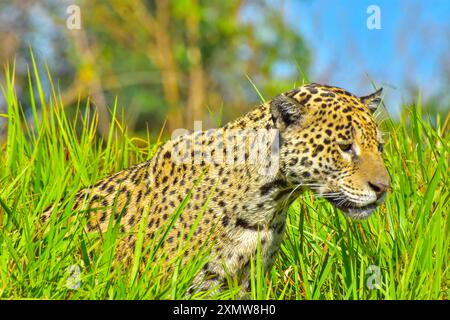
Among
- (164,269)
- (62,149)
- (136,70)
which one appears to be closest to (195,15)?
(136,70)

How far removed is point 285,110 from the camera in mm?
5770

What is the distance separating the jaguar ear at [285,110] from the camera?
5.75 m

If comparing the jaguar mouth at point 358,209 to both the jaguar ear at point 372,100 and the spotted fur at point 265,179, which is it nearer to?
the spotted fur at point 265,179

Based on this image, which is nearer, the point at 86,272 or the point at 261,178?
the point at 86,272

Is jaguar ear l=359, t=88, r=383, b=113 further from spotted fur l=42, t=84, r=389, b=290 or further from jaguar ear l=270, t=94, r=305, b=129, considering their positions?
jaguar ear l=270, t=94, r=305, b=129

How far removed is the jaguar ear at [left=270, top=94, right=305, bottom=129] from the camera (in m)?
5.75

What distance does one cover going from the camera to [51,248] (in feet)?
17.6

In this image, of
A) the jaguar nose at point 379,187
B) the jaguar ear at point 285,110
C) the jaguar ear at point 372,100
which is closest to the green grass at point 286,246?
the jaguar nose at point 379,187

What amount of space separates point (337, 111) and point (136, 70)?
20.8m

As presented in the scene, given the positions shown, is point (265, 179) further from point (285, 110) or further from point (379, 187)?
point (379, 187)

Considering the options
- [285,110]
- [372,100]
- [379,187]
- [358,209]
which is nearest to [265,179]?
[285,110]

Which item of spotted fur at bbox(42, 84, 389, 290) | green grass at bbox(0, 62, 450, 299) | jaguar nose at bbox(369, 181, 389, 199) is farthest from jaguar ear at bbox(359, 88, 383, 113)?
jaguar nose at bbox(369, 181, 389, 199)

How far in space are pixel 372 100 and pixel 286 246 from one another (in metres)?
1.19
